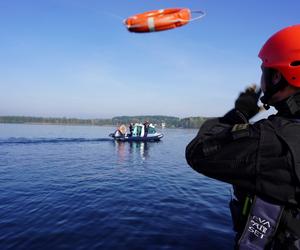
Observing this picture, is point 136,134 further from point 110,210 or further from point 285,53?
point 285,53

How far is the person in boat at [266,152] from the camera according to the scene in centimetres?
198

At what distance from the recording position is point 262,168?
6.57 feet

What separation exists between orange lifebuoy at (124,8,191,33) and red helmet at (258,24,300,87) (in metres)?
0.74

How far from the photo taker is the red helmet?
2.15m

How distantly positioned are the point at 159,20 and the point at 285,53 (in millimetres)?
1051

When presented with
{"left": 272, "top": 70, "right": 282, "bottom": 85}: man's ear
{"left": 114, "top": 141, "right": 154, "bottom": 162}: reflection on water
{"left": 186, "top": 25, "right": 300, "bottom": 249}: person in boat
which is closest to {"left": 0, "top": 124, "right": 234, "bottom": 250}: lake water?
{"left": 186, "top": 25, "right": 300, "bottom": 249}: person in boat

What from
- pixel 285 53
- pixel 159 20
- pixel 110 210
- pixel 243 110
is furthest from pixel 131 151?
pixel 285 53

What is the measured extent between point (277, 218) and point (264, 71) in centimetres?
110

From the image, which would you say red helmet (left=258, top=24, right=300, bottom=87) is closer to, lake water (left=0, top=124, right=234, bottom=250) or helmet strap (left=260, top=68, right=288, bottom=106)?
helmet strap (left=260, top=68, right=288, bottom=106)

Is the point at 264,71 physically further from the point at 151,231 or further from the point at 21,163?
the point at 21,163

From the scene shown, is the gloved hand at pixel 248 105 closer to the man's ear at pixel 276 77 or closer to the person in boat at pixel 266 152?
the person in boat at pixel 266 152

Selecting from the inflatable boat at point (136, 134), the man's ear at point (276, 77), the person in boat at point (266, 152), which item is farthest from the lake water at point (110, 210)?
the inflatable boat at point (136, 134)

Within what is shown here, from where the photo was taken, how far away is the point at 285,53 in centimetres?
220

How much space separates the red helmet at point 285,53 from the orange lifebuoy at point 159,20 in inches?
29.0
